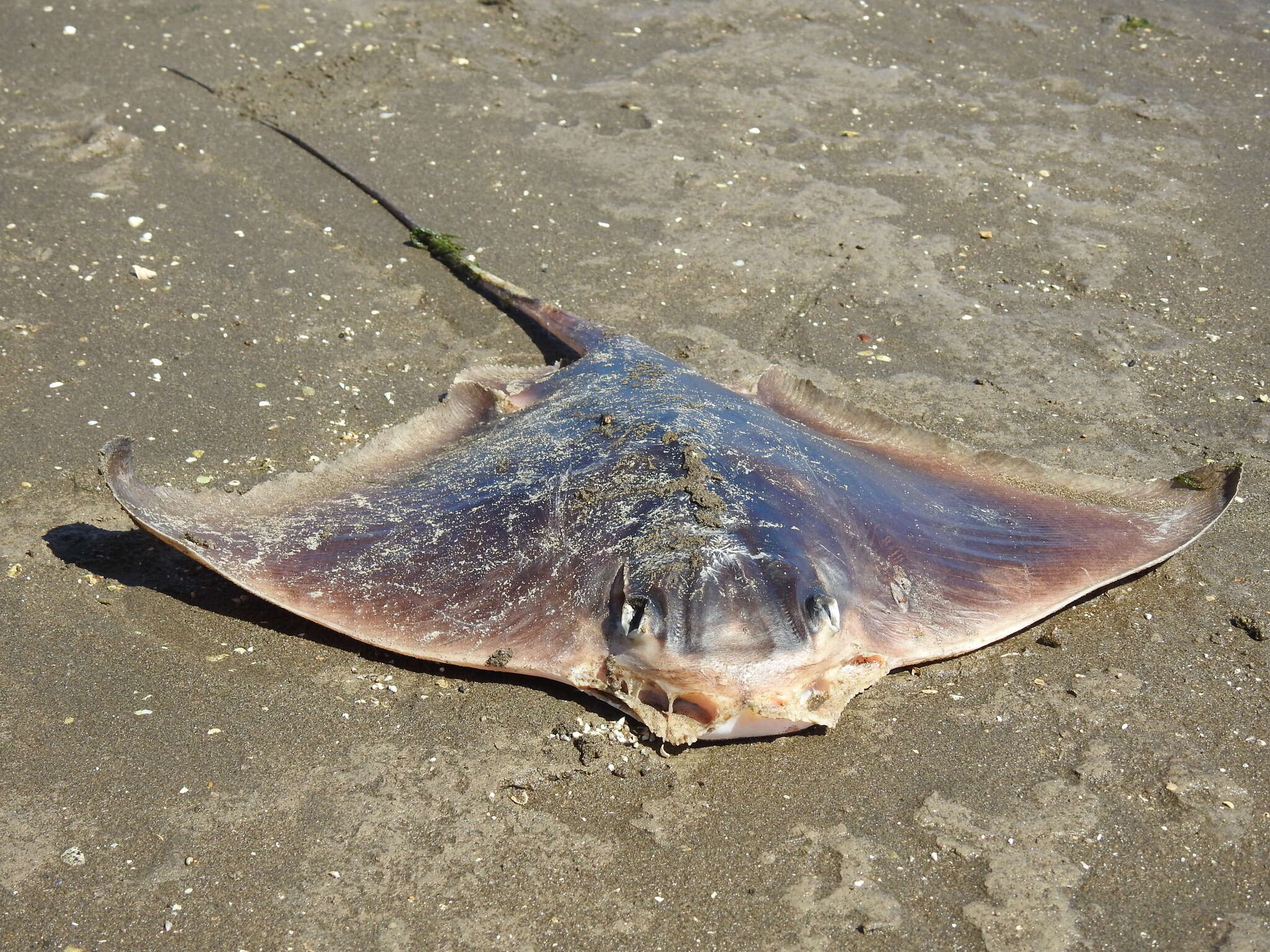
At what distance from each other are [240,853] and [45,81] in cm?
668

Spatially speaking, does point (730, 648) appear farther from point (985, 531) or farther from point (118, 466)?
point (118, 466)

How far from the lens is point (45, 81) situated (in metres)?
7.58

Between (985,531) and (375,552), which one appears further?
(985,531)

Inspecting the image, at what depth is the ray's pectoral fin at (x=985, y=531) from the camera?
3.46m

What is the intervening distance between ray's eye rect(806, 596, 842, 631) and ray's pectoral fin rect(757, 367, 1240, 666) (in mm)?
260

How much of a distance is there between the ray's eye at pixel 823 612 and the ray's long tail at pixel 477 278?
244cm

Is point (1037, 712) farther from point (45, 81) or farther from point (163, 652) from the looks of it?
point (45, 81)

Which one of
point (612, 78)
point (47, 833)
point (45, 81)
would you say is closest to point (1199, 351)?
point (612, 78)

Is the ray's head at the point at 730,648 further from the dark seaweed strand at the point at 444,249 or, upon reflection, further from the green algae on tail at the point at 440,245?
the green algae on tail at the point at 440,245

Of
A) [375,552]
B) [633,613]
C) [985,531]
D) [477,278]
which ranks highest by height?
[633,613]

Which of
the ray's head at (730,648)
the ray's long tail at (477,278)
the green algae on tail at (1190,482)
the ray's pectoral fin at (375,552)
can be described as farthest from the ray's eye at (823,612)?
the ray's long tail at (477,278)

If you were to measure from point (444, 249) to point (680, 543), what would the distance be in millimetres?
3766

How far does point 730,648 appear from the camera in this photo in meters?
2.96

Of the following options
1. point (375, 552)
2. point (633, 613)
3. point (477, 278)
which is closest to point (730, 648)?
point (633, 613)
